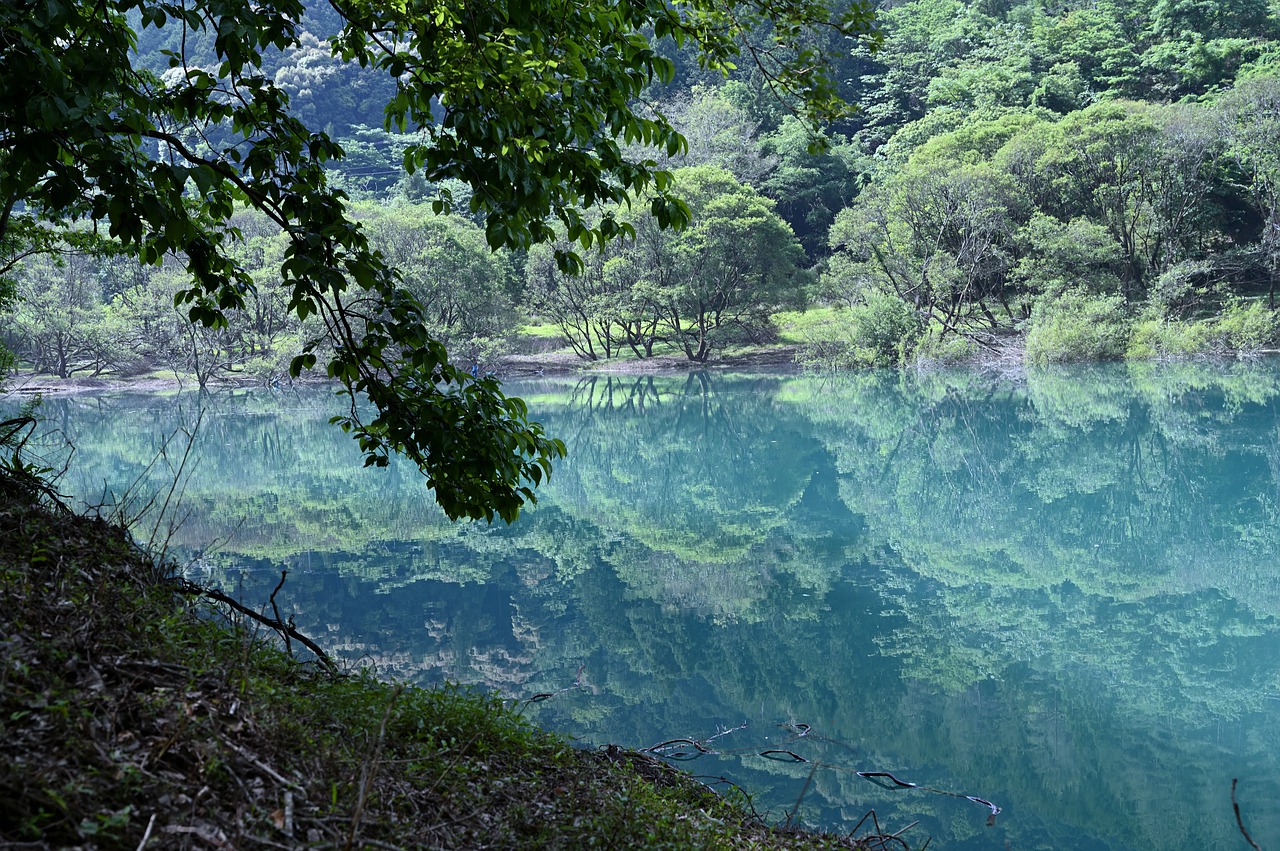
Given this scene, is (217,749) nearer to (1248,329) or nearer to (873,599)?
(873,599)

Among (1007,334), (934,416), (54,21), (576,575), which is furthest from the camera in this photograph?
(1007,334)

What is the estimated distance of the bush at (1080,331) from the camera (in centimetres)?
3109

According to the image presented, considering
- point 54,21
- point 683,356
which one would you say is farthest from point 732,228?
point 54,21

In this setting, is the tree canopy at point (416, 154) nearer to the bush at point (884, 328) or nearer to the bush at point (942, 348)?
the bush at point (942, 348)

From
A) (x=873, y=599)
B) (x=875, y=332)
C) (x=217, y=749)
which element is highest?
(x=217, y=749)

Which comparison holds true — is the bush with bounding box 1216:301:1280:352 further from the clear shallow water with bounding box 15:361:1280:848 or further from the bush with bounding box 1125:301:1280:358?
the clear shallow water with bounding box 15:361:1280:848

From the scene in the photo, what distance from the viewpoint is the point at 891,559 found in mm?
11172

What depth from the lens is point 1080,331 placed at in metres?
31.0

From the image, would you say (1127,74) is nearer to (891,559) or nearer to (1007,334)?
(1007,334)

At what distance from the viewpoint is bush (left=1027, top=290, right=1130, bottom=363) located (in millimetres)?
31094

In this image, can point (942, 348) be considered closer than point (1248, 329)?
No

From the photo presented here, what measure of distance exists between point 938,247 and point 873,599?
28338mm

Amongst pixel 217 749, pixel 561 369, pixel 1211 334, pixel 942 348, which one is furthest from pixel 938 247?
pixel 217 749

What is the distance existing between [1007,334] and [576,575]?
29499 mm
